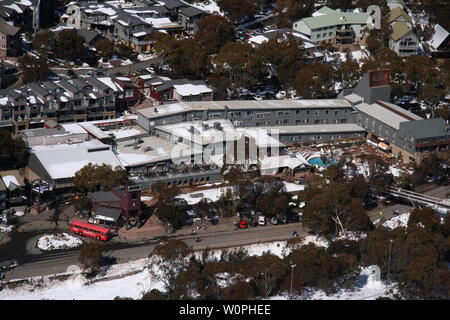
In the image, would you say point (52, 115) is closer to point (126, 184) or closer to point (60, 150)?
point (60, 150)

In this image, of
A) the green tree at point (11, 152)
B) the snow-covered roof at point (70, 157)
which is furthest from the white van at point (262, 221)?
the green tree at point (11, 152)

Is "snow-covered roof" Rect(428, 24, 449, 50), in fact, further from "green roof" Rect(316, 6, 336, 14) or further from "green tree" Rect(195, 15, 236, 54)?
"green tree" Rect(195, 15, 236, 54)

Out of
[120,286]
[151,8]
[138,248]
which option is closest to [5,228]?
[138,248]

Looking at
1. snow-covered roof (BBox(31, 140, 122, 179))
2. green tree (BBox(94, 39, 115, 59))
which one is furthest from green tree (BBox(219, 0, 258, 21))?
snow-covered roof (BBox(31, 140, 122, 179))

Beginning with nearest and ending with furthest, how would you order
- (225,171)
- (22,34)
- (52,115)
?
(225,171), (52,115), (22,34)
